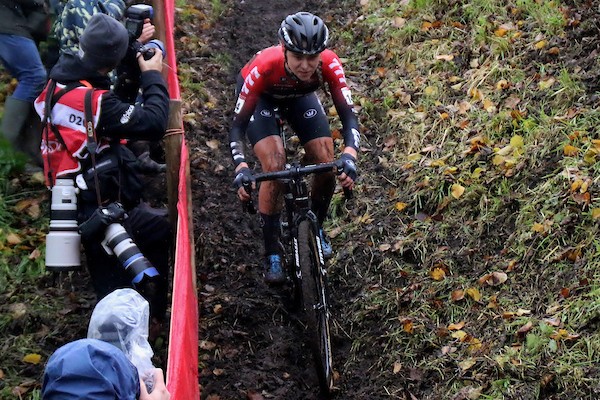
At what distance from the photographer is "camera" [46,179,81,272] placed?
4.90 metres

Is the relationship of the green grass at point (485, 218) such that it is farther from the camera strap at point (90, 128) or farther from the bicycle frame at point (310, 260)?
the camera strap at point (90, 128)

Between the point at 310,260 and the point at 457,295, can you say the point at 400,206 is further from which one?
the point at 310,260

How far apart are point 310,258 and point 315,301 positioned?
1.03ft

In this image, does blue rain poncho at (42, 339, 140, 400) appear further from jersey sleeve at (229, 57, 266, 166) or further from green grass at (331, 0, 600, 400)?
jersey sleeve at (229, 57, 266, 166)

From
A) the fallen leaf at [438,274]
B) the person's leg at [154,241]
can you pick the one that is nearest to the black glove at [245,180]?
the person's leg at [154,241]

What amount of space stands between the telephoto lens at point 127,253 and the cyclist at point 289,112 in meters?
0.99

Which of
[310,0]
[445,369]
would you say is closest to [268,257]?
[445,369]

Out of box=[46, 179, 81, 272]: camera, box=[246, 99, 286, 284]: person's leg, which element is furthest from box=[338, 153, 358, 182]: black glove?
box=[46, 179, 81, 272]: camera

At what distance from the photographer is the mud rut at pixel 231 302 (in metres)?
5.89

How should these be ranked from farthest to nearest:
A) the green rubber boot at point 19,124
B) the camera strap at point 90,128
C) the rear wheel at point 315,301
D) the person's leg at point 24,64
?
the green rubber boot at point 19,124
the person's leg at point 24,64
the rear wheel at point 315,301
the camera strap at point 90,128

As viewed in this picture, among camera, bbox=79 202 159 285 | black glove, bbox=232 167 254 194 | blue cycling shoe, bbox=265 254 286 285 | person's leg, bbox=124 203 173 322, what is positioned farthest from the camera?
blue cycling shoe, bbox=265 254 286 285

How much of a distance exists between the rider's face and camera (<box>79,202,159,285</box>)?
1729mm

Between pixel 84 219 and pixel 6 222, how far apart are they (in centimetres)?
225

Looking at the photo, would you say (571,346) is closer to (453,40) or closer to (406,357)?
(406,357)
